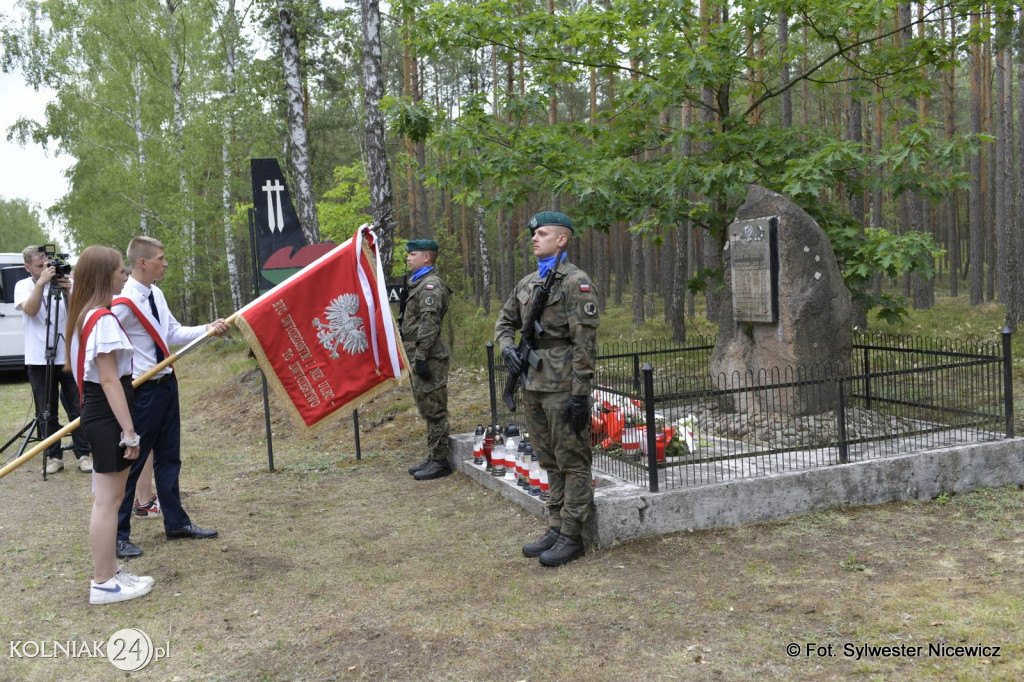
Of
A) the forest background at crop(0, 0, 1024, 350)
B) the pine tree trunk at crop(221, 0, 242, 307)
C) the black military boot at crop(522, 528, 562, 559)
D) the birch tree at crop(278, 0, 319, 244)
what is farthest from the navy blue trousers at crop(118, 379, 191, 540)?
the pine tree trunk at crop(221, 0, 242, 307)

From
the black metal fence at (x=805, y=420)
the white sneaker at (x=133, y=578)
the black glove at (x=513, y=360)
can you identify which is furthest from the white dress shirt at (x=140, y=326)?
the black metal fence at (x=805, y=420)

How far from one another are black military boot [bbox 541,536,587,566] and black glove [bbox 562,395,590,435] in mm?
707

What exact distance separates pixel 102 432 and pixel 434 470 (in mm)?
3553

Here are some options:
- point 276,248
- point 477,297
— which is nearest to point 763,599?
point 276,248

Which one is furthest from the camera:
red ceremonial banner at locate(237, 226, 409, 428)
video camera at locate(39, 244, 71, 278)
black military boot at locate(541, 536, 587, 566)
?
video camera at locate(39, 244, 71, 278)

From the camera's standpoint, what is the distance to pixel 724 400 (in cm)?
795

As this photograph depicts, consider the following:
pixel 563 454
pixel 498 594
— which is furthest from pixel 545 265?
pixel 498 594

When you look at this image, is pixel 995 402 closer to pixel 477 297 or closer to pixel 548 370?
pixel 548 370

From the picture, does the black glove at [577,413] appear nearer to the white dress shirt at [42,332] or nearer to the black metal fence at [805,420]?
the black metal fence at [805,420]

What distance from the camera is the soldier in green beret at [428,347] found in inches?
278

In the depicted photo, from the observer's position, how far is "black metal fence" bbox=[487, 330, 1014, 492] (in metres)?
5.82

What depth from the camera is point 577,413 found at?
15.4 ft

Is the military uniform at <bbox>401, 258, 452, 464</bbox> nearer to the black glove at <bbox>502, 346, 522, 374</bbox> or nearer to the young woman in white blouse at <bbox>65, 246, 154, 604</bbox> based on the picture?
the black glove at <bbox>502, 346, 522, 374</bbox>

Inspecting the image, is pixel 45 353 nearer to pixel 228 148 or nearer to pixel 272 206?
pixel 272 206
